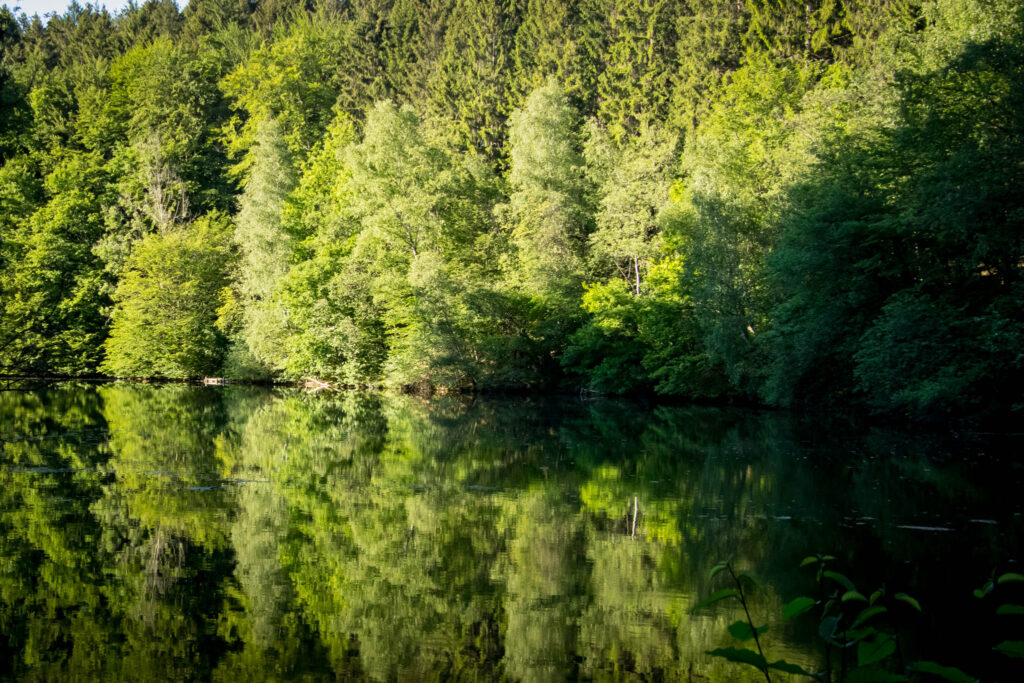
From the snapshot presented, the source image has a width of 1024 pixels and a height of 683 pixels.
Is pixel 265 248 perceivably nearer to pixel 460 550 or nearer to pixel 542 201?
pixel 542 201

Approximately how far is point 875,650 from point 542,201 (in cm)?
4226

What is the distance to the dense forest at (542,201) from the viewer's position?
82.4 feet

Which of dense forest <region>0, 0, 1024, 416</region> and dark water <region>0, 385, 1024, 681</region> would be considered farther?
dense forest <region>0, 0, 1024, 416</region>

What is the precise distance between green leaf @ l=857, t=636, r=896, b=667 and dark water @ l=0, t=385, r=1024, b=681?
4153 mm

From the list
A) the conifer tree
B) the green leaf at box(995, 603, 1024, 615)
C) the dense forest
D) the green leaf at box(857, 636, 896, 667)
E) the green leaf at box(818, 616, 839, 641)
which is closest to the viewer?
the green leaf at box(995, 603, 1024, 615)

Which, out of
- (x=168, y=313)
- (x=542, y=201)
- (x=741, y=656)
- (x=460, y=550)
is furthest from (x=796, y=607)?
(x=168, y=313)

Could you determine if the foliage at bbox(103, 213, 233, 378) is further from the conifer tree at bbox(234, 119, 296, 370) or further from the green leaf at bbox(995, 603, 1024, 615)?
the green leaf at bbox(995, 603, 1024, 615)

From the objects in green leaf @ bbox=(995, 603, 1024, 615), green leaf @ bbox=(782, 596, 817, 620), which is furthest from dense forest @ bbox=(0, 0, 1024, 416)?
green leaf @ bbox=(782, 596, 817, 620)

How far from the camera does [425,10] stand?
200 feet

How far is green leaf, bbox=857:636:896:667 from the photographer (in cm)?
267

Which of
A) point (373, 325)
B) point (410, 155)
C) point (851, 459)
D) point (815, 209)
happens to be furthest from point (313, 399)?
point (851, 459)

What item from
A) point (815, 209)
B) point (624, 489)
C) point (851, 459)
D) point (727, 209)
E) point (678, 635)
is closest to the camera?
point (678, 635)

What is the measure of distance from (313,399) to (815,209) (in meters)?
18.4

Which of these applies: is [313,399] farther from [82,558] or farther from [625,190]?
[82,558]
